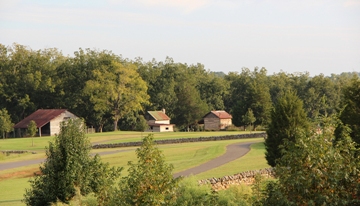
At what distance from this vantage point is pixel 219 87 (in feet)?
372

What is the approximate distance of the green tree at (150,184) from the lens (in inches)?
510

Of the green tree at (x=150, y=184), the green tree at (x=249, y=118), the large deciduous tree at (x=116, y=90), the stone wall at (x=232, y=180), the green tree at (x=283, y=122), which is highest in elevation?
the large deciduous tree at (x=116, y=90)

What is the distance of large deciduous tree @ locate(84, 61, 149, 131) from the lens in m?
97.2

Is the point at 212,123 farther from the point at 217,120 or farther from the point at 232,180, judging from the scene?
the point at 232,180

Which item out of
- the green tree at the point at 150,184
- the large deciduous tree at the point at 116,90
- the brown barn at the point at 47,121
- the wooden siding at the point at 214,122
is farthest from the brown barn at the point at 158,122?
the green tree at the point at 150,184

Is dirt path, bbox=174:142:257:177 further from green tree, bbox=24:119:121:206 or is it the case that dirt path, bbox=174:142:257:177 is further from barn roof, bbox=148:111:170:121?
barn roof, bbox=148:111:170:121

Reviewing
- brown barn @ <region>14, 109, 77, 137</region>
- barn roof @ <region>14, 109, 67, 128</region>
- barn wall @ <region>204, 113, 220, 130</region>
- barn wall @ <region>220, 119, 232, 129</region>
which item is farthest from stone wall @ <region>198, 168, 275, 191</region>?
barn wall @ <region>204, 113, 220, 130</region>

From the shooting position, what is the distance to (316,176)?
1213cm

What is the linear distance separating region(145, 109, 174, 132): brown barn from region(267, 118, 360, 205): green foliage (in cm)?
8550

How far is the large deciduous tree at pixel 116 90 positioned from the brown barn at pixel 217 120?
1159 centimetres

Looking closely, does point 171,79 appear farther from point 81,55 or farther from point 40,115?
point 40,115

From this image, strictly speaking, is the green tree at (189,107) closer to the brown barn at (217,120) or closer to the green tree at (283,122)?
the brown barn at (217,120)

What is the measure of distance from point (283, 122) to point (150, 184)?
2027 cm

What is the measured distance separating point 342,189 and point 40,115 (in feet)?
270
